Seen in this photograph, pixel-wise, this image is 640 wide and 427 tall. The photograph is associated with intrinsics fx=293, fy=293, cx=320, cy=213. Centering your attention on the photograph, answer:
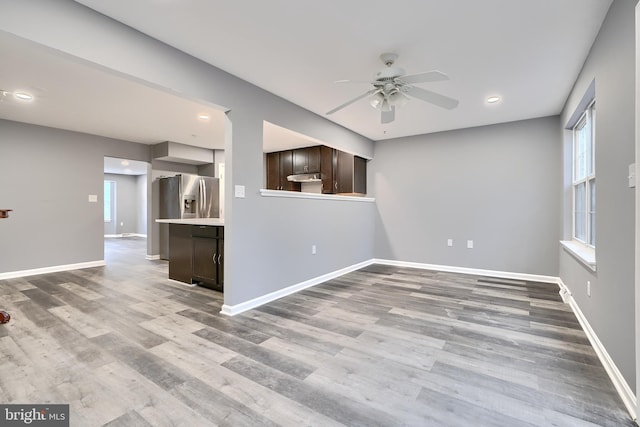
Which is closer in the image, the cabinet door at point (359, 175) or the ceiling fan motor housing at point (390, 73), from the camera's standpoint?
the ceiling fan motor housing at point (390, 73)

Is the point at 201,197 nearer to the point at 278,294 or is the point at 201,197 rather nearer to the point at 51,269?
the point at 51,269

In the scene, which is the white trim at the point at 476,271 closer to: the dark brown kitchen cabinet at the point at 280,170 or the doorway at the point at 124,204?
the dark brown kitchen cabinet at the point at 280,170

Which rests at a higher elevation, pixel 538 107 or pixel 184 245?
pixel 538 107

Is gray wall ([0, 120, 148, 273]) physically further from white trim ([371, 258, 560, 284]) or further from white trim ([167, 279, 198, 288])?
white trim ([371, 258, 560, 284])

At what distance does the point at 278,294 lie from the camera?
3.42m

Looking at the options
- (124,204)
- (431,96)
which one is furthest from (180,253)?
(124,204)

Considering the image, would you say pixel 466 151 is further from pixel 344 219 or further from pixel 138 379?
pixel 138 379

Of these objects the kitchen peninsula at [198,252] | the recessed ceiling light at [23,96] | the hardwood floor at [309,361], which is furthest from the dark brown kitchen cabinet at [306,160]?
the recessed ceiling light at [23,96]

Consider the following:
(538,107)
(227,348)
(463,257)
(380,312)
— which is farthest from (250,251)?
(538,107)

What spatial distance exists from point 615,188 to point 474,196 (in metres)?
2.99

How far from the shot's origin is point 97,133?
511 centimetres

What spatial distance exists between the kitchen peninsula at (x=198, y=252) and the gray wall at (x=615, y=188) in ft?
11.2

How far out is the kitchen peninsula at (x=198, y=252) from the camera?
143 inches

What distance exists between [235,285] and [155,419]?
1490mm
